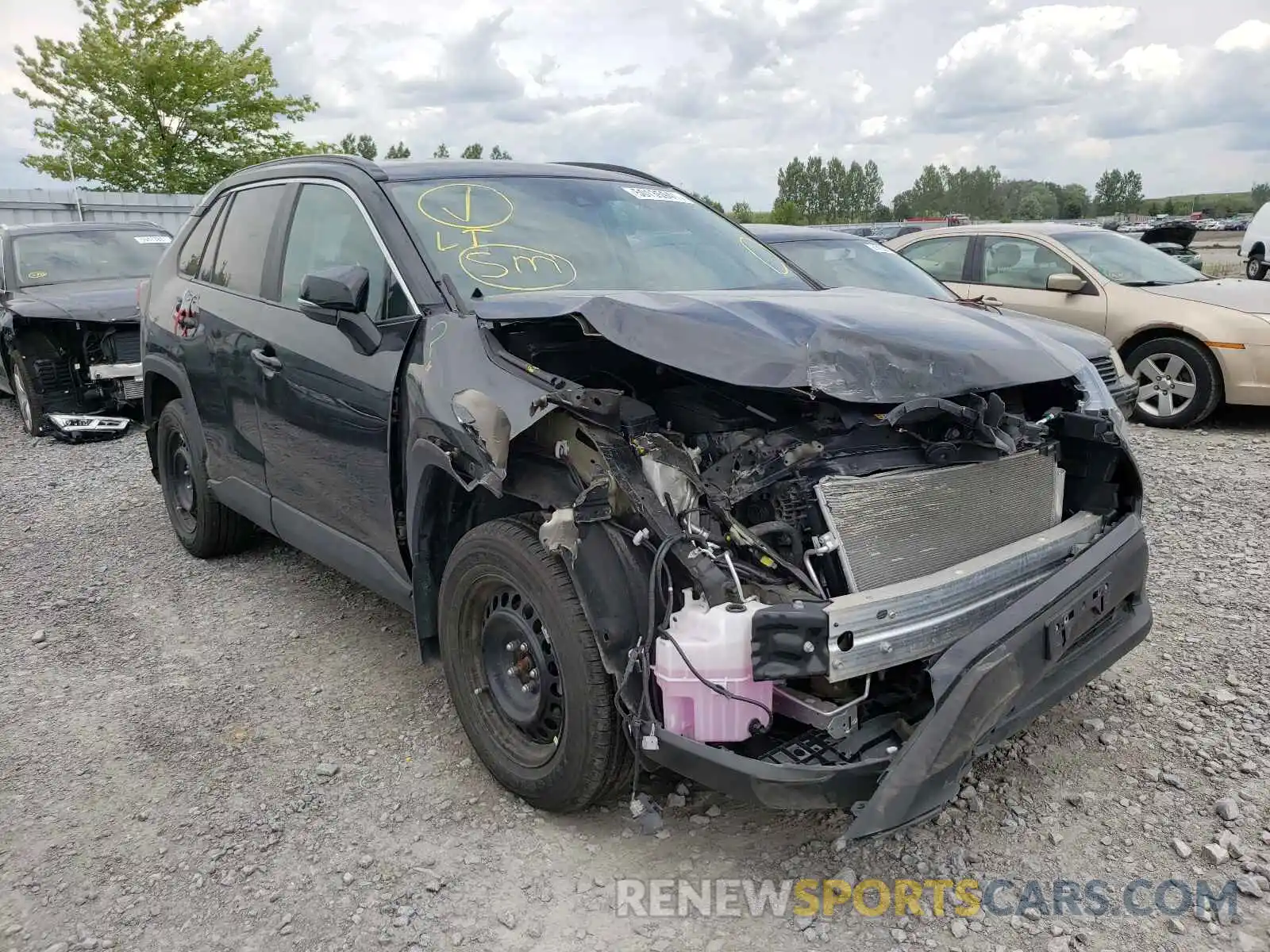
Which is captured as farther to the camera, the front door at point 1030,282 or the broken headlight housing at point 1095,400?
the front door at point 1030,282

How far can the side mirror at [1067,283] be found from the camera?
7.90 metres

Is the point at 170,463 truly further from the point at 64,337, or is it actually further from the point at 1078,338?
the point at 1078,338

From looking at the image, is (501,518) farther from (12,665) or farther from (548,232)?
(12,665)

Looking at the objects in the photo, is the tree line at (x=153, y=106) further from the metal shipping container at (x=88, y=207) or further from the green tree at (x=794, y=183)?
the green tree at (x=794, y=183)

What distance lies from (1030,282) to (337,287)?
6.89 m

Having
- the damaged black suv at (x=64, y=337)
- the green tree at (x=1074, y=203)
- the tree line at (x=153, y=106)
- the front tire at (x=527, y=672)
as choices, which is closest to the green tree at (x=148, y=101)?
the tree line at (x=153, y=106)

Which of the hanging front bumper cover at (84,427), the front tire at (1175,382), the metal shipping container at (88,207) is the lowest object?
the hanging front bumper cover at (84,427)

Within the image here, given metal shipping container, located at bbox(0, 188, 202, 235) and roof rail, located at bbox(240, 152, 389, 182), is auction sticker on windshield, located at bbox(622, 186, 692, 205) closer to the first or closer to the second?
roof rail, located at bbox(240, 152, 389, 182)

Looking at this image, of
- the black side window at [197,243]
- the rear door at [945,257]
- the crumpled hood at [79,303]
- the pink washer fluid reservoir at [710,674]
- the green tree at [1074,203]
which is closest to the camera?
the pink washer fluid reservoir at [710,674]

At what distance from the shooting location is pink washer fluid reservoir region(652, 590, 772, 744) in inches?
89.8

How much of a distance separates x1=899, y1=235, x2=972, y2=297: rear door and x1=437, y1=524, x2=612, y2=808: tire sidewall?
6.71m

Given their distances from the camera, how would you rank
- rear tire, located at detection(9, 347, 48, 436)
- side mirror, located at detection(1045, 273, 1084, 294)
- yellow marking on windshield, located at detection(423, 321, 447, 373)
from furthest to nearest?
1. rear tire, located at detection(9, 347, 48, 436)
2. side mirror, located at detection(1045, 273, 1084, 294)
3. yellow marking on windshield, located at detection(423, 321, 447, 373)

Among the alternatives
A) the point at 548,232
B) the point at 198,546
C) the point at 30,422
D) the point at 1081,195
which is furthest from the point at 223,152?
the point at 1081,195

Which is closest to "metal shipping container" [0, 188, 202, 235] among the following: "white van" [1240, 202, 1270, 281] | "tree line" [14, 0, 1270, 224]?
"tree line" [14, 0, 1270, 224]
